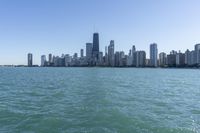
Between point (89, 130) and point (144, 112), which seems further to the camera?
point (144, 112)

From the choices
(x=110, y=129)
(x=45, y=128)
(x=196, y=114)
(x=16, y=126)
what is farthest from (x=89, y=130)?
(x=196, y=114)

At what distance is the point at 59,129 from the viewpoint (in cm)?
1703

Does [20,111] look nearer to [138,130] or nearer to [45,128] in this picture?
[45,128]

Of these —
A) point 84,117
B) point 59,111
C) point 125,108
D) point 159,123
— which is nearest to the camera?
point 159,123

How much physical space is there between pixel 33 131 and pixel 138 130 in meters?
6.42

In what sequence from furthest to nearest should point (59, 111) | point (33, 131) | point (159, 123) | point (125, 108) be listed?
point (125, 108) → point (59, 111) → point (159, 123) → point (33, 131)

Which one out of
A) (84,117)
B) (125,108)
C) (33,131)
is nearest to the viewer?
(33,131)

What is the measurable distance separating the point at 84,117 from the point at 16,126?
196 inches

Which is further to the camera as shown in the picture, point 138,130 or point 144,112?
point 144,112

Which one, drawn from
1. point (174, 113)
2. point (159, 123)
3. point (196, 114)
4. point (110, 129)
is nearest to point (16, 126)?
point (110, 129)

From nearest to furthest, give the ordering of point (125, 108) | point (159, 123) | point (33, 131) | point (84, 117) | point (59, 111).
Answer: point (33, 131), point (159, 123), point (84, 117), point (59, 111), point (125, 108)

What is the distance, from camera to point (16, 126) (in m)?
17.7

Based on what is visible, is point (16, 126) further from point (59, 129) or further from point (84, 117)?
point (84, 117)

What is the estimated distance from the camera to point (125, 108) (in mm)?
24625
